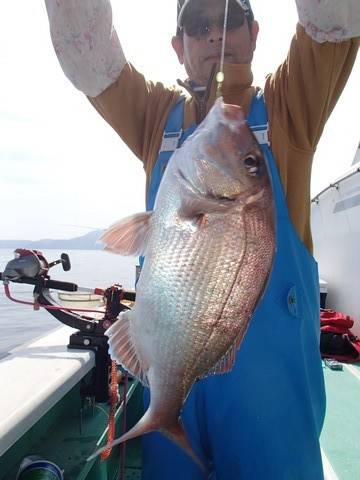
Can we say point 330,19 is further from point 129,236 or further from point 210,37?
point 129,236

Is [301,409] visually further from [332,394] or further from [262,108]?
[332,394]

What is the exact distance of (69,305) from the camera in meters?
3.28

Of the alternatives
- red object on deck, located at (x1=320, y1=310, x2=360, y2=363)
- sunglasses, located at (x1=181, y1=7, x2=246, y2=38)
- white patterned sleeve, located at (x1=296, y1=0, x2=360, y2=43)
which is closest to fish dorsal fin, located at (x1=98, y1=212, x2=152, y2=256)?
white patterned sleeve, located at (x1=296, y1=0, x2=360, y2=43)

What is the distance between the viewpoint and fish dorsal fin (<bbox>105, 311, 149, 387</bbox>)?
1380 mm

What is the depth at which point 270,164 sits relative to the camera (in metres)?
1.86

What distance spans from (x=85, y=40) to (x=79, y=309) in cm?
190

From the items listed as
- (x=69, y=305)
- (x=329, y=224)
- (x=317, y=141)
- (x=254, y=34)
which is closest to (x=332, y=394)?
(x=69, y=305)

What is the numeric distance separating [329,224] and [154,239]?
7059 millimetres

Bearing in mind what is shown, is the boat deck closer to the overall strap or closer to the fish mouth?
the overall strap

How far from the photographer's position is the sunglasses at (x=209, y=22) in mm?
2004

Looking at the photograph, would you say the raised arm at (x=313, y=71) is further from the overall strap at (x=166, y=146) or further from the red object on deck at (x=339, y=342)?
the red object on deck at (x=339, y=342)

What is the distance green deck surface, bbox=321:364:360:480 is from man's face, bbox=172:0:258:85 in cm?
276


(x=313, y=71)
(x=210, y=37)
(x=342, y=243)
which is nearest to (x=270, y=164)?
(x=313, y=71)

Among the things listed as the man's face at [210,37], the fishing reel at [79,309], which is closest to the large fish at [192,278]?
the man's face at [210,37]
